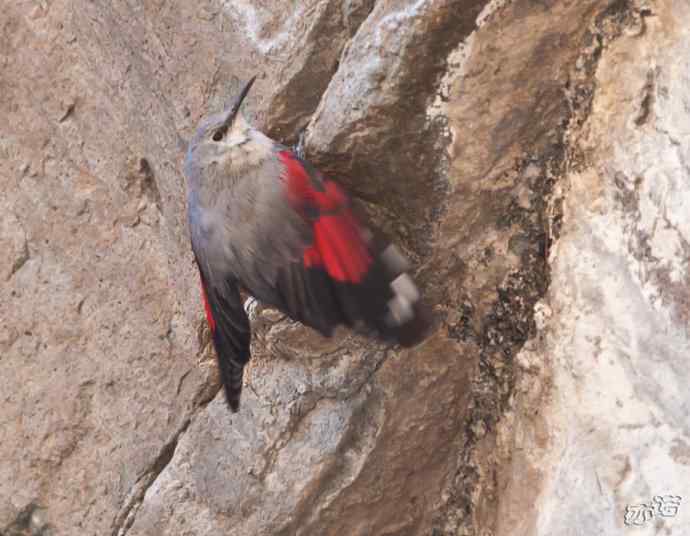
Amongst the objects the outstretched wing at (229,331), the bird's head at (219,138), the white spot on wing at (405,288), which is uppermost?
the bird's head at (219,138)

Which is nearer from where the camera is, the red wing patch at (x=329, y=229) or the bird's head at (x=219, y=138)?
the red wing patch at (x=329, y=229)

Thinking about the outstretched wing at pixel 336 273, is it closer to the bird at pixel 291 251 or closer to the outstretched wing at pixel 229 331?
the bird at pixel 291 251

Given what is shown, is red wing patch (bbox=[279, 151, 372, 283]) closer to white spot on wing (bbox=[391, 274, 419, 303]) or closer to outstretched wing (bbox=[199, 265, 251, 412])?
white spot on wing (bbox=[391, 274, 419, 303])

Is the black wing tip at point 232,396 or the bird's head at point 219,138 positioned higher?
the bird's head at point 219,138

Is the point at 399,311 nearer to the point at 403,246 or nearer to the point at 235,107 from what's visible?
the point at 403,246

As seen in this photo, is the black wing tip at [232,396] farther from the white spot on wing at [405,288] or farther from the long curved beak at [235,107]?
the long curved beak at [235,107]

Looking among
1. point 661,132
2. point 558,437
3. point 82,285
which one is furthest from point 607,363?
point 82,285

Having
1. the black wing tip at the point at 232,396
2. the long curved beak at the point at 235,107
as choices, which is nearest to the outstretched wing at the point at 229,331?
the black wing tip at the point at 232,396
